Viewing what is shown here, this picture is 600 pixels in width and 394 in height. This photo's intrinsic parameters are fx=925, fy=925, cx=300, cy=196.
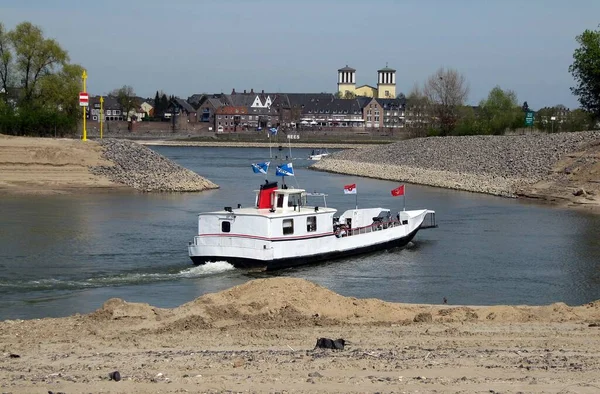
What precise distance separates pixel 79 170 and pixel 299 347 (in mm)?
49968

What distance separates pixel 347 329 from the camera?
60.4ft

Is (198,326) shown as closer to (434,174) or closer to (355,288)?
(355,288)

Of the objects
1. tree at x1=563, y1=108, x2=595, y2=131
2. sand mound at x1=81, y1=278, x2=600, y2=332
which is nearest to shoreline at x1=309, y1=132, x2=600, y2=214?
tree at x1=563, y1=108, x2=595, y2=131

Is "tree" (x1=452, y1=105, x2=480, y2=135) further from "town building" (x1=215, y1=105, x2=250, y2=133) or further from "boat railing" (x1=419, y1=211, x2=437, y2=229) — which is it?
"town building" (x1=215, y1=105, x2=250, y2=133)

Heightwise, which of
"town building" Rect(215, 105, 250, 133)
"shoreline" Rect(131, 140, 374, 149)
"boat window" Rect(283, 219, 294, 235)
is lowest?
"shoreline" Rect(131, 140, 374, 149)

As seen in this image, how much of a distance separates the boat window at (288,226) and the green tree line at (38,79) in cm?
6153

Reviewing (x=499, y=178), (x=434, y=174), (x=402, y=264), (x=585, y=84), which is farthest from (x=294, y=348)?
(x=585, y=84)

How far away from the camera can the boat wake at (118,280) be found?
89.8 ft

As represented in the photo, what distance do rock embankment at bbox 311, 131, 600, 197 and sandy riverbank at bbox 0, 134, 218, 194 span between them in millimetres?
21359

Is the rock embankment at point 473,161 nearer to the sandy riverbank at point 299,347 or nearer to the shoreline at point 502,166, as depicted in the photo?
the shoreline at point 502,166

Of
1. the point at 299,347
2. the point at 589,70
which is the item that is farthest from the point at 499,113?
the point at 299,347

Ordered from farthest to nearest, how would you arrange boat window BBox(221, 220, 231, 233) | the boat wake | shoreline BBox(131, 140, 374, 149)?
shoreline BBox(131, 140, 374, 149), boat window BBox(221, 220, 231, 233), the boat wake

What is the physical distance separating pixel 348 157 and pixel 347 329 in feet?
296

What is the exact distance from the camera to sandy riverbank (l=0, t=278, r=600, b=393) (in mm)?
13680
